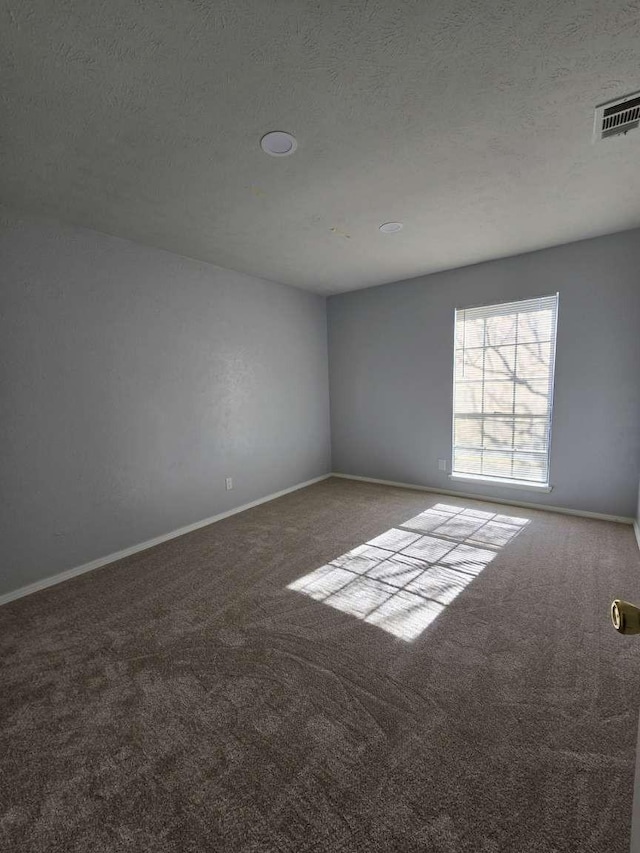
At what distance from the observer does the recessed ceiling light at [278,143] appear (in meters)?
1.83

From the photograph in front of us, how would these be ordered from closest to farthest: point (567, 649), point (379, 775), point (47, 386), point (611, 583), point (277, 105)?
point (379, 775) → point (277, 105) → point (567, 649) → point (611, 583) → point (47, 386)

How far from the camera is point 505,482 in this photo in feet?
13.5

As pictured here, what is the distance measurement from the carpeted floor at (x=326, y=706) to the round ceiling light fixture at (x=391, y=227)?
105 inches

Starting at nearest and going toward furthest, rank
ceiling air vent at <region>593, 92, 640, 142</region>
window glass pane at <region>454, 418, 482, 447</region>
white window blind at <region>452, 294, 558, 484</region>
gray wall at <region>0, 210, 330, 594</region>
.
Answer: ceiling air vent at <region>593, 92, 640, 142</region>, gray wall at <region>0, 210, 330, 594</region>, white window blind at <region>452, 294, 558, 484</region>, window glass pane at <region>454, 418, 482, 447</region>

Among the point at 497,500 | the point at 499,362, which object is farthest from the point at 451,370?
the point at 497,500

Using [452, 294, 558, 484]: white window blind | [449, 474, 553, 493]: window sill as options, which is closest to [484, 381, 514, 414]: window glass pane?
[452, 294, 558, 484]: white window blind

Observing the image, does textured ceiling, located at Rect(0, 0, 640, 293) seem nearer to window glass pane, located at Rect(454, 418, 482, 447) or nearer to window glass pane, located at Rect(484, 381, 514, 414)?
window glass pane, located at Rect(484, 381, 514, 414)

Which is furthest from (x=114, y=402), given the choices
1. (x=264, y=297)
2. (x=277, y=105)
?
(x=277, y=105)

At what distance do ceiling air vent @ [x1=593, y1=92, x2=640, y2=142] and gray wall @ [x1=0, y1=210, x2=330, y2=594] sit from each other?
3144 millimetres

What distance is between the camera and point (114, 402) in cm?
306

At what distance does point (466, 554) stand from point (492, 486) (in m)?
Answer: 1.45

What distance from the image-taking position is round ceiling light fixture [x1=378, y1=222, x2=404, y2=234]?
2.93 metres

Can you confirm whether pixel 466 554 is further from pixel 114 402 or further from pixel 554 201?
pixel 114 402

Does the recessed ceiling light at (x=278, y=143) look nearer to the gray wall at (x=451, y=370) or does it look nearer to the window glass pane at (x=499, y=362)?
the gray wall at (x=451, y=370)
